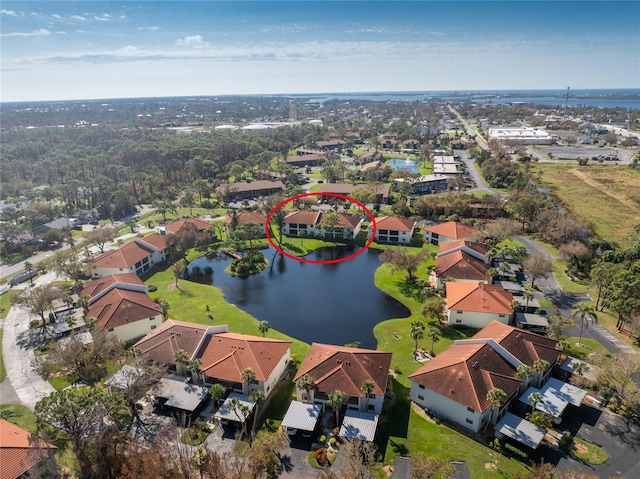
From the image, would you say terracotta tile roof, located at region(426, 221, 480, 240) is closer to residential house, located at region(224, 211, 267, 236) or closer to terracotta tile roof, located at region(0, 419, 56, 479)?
residential house, located at region(224, 211, 267, 236)

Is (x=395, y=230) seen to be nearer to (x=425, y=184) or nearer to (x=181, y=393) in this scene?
(x=425, y=184)

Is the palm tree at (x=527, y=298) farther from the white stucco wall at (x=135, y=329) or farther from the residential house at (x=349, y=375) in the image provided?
the white stucco wall at (x=135, y=329)

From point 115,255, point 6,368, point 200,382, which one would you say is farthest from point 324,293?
point 6,368

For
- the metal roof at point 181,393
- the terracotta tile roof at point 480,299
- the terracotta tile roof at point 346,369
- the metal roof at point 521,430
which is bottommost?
the metal roof at point 521,430

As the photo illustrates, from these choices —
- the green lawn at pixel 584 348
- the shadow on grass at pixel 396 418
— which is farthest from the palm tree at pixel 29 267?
the green lawn at pixel 584 348

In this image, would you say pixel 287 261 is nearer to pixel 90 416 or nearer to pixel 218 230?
pixel 218 230

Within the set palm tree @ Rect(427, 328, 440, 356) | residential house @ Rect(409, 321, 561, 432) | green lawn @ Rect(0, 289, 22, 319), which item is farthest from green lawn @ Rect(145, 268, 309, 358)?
green lawn @ Rect(0, 289, 22, 319)

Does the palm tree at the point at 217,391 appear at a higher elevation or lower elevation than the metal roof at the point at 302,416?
higher
